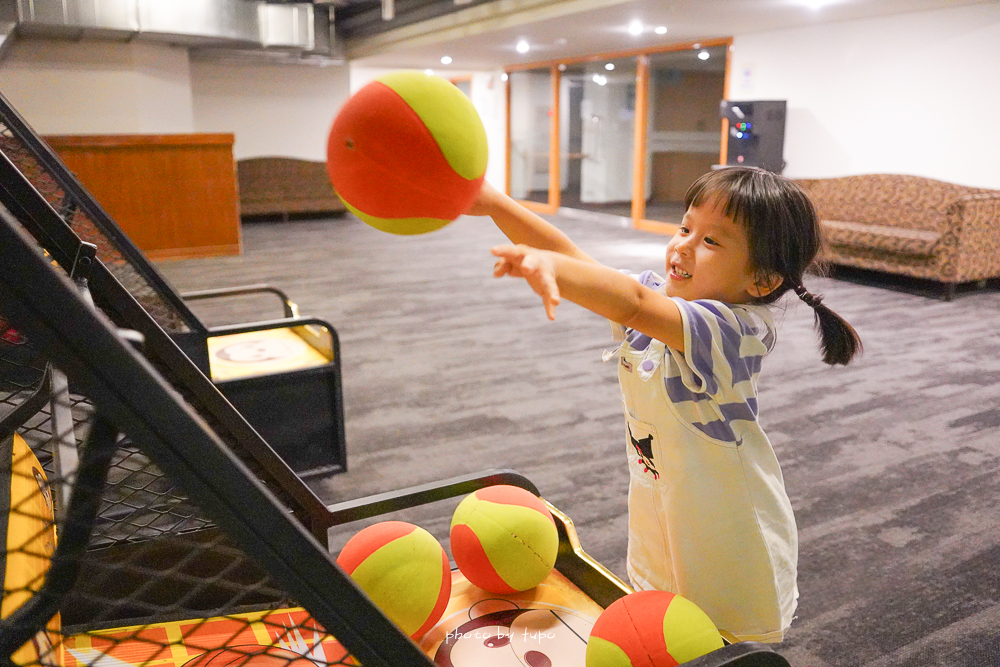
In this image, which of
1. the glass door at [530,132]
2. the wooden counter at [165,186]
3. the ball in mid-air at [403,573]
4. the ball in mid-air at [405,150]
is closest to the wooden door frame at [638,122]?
the glass door at [530,132]

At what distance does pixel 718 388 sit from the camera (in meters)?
1.08

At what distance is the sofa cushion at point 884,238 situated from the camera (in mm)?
6031

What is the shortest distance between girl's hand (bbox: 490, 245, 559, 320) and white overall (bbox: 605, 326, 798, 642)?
17.9 inches

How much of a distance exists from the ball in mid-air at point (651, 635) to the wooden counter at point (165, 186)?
7747 mm

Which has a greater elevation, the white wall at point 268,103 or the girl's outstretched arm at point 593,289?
the white wall at point 268,103

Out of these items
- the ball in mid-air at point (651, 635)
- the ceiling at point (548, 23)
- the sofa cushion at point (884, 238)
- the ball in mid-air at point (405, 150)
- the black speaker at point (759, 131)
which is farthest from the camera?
the black speaker at point (759, 131)

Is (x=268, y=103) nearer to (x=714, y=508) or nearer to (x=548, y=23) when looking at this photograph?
(x=548, y=23)

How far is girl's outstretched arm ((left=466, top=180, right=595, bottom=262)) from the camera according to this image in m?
1.12

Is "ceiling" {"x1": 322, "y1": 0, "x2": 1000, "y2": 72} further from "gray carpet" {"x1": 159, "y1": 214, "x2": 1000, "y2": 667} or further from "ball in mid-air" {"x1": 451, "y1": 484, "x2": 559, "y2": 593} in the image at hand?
"ball in mid-air" {"x1": 451, "y1": 484, "x2": 559, "y2": 593}

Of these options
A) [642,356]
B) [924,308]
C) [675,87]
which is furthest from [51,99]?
[642,356]

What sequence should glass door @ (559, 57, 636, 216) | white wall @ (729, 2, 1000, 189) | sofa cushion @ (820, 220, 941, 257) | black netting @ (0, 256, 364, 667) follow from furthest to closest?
glass door @ (559, 57, 636, 216), white wall @ (729, 2, 1000, 189), sofa cushion @ (820, 220, 941, 257), black netting @ (0, 256, 364, 667)

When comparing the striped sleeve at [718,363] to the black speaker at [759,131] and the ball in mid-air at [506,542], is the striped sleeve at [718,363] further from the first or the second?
the black speaker at [759,131]

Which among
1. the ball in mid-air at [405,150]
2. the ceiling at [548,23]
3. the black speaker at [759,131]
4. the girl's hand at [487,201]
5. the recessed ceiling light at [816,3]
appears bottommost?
the girl's hand at [487,201]

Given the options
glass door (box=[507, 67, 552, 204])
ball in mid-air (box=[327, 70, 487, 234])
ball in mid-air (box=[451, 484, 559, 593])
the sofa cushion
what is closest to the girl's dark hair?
ball in mid-air (box=[327, 70, 487, 234])
